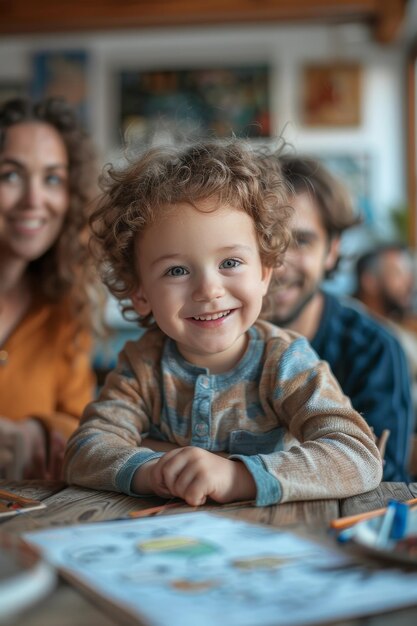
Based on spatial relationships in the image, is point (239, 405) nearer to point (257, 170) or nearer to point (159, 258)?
point (159, 258)

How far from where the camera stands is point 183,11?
5.04 metres

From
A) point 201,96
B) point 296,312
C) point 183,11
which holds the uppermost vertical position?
point 183,11

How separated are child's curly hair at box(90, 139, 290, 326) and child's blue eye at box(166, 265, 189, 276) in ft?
0.24

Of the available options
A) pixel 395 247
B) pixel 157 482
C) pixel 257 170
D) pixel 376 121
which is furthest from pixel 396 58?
pixel 157 482

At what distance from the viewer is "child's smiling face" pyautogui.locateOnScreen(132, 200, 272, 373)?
1009 mm

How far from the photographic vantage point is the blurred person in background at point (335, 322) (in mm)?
1561

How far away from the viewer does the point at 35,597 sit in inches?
20.5

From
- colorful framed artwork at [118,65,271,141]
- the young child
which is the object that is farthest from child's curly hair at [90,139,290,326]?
colorful framed artwork at [118,65,271,141]

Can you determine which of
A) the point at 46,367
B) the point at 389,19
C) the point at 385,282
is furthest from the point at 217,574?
the point at 389,19

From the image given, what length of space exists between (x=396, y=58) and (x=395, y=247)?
8.44 feet

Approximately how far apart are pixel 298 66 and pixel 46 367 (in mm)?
4713

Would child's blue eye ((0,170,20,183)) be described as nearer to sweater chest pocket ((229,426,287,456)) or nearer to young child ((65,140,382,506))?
young child ((65,140,382,506))

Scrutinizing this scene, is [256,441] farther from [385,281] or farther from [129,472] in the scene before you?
[385,281]

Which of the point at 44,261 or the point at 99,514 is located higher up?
the point at 44,261
